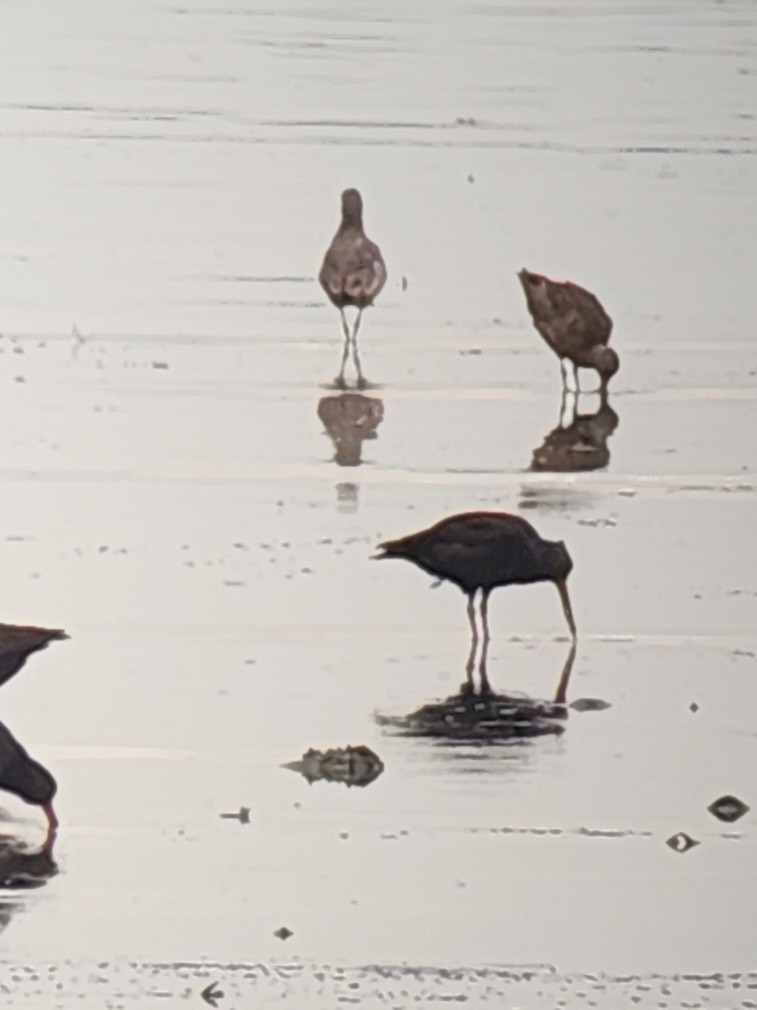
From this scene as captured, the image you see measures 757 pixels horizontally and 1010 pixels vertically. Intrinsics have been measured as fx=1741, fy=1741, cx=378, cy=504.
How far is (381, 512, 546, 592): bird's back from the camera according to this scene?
1.87 meters

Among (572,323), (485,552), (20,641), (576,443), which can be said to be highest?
(572,323)

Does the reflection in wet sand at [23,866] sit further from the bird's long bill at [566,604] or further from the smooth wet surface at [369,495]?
the bird's long bill at [566,604]

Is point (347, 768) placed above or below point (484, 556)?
below

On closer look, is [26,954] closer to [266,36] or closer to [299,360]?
[299,360]

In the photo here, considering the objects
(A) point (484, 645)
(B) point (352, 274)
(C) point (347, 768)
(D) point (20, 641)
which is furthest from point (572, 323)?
(D) point (20, 641)

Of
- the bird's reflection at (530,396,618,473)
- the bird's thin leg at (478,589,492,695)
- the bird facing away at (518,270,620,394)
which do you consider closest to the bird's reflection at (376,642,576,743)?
the bird's thin leg at (478,589,492,695)

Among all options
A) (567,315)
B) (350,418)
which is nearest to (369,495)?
(350,418)

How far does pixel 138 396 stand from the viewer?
1914mm

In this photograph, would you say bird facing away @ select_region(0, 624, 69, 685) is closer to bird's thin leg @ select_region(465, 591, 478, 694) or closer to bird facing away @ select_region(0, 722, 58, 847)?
bird facing away @ select_region(0, 722, 58, 847)

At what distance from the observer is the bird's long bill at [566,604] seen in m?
1.88

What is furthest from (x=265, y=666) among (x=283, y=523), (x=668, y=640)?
(x=668, y=640)

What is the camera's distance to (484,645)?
187 centimetres

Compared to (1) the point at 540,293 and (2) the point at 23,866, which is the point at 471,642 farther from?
(2) the point at 23,866

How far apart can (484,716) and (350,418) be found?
357mm
